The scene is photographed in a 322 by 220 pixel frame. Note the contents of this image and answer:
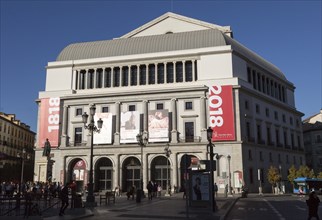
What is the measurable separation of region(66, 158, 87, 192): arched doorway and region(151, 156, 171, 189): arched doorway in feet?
34.9

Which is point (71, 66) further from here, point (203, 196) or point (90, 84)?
point (203, 196)

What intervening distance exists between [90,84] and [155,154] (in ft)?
54.9

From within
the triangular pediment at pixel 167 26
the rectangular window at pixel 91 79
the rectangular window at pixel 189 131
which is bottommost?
the rectangular window at pixel 189 131

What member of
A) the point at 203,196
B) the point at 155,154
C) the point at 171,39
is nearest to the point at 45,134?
the point at 155,154

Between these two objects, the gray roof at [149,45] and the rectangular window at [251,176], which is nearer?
the rectangular window at [251,176]

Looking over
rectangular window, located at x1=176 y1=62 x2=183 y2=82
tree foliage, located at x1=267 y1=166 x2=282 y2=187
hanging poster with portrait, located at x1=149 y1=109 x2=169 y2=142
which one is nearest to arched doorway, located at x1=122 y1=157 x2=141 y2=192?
hanging poster with portrait, located at x1=149 y1=109 x2=169 y2=142

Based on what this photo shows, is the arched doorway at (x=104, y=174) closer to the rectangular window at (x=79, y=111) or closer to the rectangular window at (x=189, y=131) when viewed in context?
the rectangular window at (x=79, y=111)

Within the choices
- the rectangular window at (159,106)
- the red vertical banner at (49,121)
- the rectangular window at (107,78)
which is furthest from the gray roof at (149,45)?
the rectangular window at (159,106)

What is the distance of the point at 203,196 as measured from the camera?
2181cm

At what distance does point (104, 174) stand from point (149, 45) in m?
21.9

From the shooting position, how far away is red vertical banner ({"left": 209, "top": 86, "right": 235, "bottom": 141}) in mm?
51219

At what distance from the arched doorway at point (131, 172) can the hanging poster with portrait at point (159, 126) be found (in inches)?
181

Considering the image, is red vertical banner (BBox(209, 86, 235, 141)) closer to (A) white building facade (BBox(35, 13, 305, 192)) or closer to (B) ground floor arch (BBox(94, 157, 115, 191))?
(A) white building facade (BBox(35, 13, 305, 192))

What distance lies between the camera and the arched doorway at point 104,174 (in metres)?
55.0
